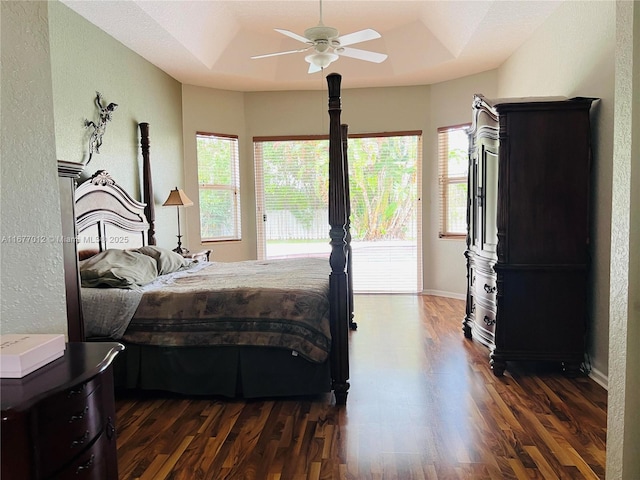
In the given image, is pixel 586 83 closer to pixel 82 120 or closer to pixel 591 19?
pixel 591 19

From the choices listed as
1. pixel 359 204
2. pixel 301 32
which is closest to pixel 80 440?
pixel 301 32

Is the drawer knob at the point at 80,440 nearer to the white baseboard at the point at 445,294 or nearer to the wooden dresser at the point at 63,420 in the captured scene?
the wooden dresser at the point at 63,420

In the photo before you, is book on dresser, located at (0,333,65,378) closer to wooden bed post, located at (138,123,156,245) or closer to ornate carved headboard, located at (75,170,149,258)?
ornate carved headboard, located at (75,170,149,258)

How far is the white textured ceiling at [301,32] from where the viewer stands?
3.80 m

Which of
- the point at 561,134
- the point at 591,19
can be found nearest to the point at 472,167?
the point at 561,134

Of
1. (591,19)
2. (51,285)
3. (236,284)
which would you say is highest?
(591,19)

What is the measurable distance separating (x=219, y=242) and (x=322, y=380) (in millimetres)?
3438

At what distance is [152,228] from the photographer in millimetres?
4637

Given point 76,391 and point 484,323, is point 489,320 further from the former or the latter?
point 76,391

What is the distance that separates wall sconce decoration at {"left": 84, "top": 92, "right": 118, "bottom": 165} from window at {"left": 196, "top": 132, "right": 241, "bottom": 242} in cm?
177

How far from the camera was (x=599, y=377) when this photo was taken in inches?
120

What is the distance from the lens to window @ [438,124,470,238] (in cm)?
561

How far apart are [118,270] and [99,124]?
1.53m

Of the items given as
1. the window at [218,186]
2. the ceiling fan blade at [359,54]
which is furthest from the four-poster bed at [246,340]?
the window at [218,186]
